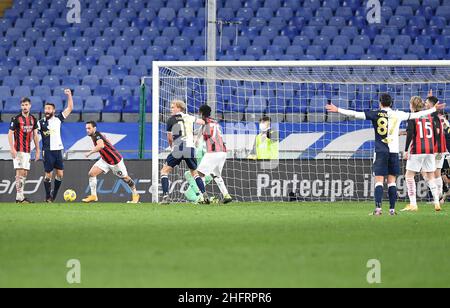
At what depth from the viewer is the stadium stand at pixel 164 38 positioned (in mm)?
27203

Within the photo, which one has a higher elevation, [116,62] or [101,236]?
[116,62]

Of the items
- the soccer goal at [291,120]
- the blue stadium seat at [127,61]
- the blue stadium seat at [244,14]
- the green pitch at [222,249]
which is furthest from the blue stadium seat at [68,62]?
the green pitch at [222,249]

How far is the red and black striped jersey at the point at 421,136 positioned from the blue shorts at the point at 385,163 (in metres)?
1.81

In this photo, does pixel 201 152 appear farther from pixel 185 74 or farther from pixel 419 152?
pixel 419 152

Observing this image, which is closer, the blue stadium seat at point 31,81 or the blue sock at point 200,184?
the blue sock at point 200,184

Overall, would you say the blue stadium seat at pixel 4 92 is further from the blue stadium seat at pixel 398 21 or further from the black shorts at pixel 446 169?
the black shorts at pixel 446 169

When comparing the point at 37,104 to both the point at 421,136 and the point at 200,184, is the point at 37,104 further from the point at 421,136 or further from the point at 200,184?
the point at 421,136

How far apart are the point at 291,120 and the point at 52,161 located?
6.29 m

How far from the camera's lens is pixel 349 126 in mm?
22797

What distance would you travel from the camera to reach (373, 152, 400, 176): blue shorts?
1490cm

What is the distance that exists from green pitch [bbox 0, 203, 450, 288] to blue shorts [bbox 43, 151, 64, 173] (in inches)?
204

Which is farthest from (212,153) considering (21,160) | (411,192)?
(21,160)
